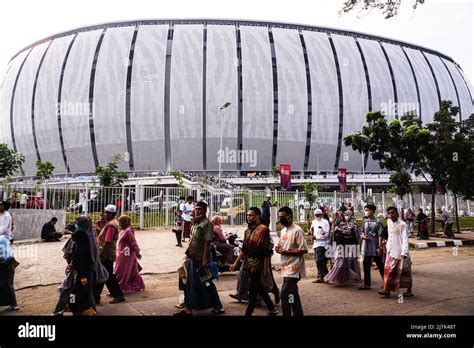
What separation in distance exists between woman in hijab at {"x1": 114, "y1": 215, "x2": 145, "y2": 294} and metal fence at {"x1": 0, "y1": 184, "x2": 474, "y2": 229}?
702 cm

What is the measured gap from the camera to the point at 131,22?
45.1 metres

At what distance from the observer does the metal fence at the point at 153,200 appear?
1156 centimetres

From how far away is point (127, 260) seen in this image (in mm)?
5543

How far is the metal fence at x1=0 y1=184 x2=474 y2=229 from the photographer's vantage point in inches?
455

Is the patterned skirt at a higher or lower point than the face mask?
lower

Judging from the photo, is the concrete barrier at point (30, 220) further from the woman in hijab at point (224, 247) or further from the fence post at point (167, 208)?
the woman in hijab at point (224, 247)

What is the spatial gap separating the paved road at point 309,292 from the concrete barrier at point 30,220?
243 cm

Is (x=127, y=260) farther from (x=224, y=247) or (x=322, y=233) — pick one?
(x=322, y=233)

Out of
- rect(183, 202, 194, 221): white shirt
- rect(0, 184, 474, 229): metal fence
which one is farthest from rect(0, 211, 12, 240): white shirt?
rect(0, 184, 474, 229): metal fence

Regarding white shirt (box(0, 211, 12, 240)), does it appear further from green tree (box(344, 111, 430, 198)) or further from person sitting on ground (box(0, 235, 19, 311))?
green tree (box(344, 111, 430, 198))

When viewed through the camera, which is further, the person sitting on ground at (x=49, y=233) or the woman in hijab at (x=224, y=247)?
the person sitting on ground at (x=49, y=233)

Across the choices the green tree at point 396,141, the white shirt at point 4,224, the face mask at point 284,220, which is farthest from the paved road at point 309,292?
the green tree at point 396,141
